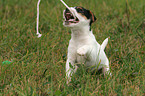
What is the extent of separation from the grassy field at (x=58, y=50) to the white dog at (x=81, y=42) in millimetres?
129

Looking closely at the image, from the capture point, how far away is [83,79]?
295cm

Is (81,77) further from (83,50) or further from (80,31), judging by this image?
(80,31)

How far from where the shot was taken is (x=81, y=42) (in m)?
2.98

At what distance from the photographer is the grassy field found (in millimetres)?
2801

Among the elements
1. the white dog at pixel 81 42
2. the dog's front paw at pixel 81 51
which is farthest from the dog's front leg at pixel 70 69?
the dog's front paw at pixel 81 51

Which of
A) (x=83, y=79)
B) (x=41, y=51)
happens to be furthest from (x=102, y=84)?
(x=41, y=51)

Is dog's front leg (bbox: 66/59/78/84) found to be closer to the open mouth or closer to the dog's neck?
the dog's neck

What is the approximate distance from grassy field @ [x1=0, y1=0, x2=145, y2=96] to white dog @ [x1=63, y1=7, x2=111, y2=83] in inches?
5.1

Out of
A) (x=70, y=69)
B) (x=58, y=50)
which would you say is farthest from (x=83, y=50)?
(x=58, y=50)

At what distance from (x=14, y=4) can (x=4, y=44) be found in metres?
2.33

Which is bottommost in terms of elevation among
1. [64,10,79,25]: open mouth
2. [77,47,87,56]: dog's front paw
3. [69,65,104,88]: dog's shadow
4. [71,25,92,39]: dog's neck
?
[69,65,104,88]: dog's shadow

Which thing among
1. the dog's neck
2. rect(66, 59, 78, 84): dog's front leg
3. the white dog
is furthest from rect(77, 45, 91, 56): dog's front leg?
rect(66, 59, 78, 84): dog's front leg

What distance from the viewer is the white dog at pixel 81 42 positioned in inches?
112

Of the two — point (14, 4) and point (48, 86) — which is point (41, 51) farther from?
point (14, 4)
